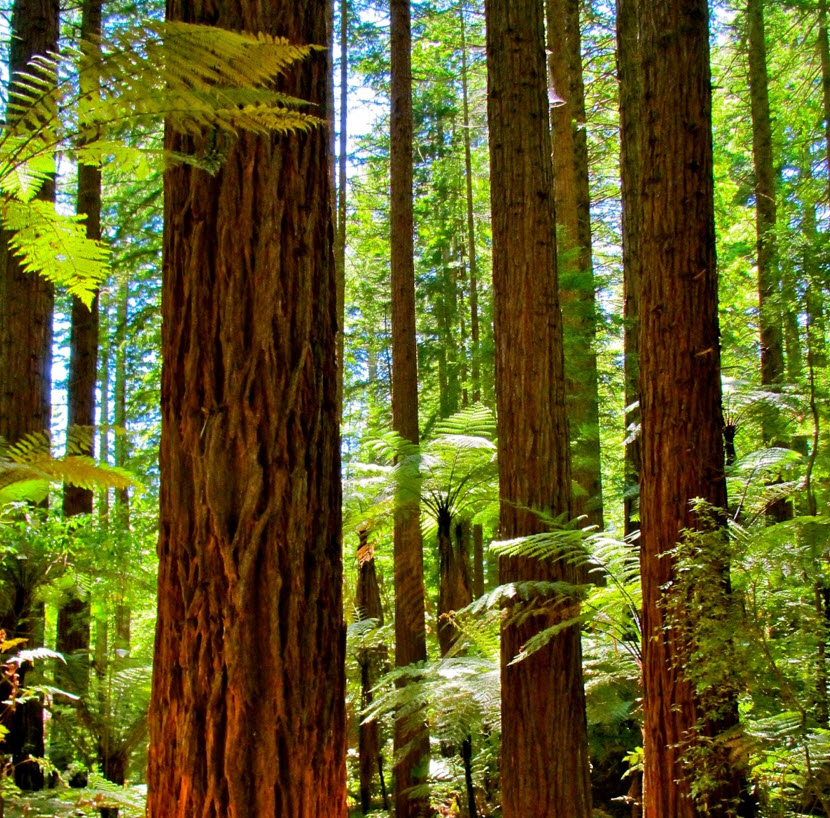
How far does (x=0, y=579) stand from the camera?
5.57 m

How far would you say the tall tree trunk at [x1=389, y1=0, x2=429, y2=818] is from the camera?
8.34 m

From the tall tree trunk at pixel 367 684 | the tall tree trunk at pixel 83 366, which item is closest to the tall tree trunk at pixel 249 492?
the tall tree trunk at pixel 367 684

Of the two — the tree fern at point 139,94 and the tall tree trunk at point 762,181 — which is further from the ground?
the tall tree trunk at point 762,181

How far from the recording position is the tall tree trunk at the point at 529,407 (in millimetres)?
4590

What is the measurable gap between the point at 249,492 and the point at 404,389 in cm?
669

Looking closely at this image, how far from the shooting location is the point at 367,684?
31.5 feet

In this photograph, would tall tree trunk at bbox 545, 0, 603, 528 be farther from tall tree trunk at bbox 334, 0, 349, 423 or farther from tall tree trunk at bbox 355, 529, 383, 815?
tall tree trunk at bbox 334, 0, 349, 423

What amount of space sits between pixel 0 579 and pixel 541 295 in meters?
4.38

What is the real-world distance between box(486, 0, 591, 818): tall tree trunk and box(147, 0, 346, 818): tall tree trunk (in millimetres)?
2715

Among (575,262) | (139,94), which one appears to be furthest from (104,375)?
(139,94)

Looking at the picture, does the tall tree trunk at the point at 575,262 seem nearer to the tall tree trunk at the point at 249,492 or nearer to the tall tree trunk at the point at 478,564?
the tall tree trunk at the point at 249,492

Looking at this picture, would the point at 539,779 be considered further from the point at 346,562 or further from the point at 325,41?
the point at 346,562

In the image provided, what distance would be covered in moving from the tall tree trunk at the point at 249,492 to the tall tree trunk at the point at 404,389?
5.51 m

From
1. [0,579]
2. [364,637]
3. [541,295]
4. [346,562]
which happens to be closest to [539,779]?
[541,295]
